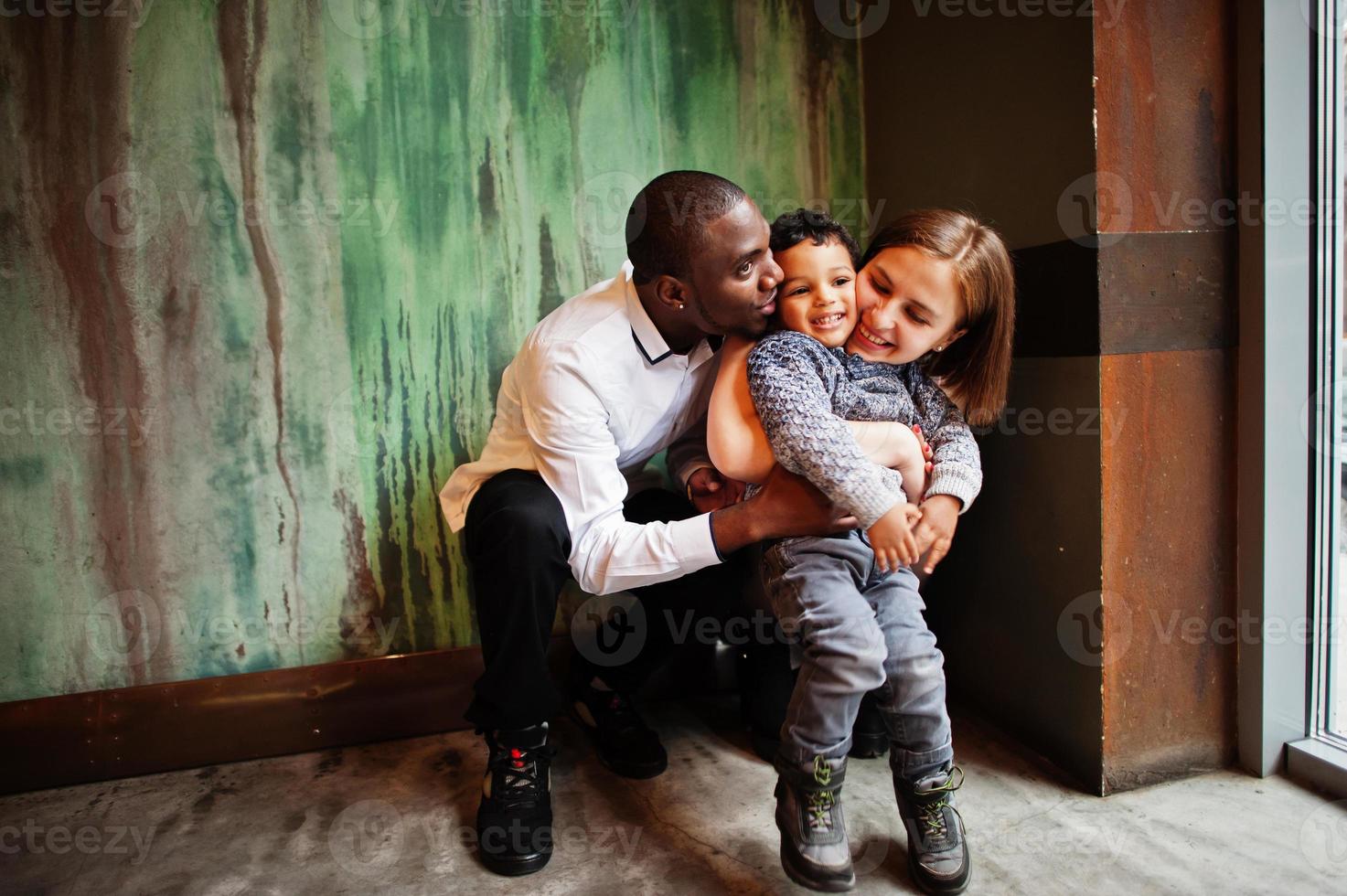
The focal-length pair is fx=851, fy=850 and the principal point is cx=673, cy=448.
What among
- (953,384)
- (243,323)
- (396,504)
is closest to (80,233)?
(243,323)

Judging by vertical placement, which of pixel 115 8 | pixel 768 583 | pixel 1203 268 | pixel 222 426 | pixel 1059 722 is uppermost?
pixel 115 8

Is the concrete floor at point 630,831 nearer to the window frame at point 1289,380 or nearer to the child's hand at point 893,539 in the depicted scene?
the window frame at point 1289,380

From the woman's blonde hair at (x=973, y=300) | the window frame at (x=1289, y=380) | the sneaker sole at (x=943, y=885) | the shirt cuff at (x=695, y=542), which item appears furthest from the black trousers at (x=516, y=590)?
the window frame at (x=1289, y=380)

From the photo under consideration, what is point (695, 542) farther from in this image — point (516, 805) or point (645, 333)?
point (516, 805)

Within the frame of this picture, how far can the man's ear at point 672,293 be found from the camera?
1577mm

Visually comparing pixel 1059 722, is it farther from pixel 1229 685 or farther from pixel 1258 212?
pixel 1258 212

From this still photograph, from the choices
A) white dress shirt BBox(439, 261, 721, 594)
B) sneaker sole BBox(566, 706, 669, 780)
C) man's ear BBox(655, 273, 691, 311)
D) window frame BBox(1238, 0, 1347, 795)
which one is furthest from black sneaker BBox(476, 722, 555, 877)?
window frame BBox(1238, 0, 1347, 795)

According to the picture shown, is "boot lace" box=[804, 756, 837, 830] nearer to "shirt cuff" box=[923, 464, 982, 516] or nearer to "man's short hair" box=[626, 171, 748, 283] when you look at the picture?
"shirt cuff" box=[923, 464, 982, 516]

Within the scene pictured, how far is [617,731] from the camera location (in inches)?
71.7

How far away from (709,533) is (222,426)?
1.12 meters

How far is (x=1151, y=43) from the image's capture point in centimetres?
147

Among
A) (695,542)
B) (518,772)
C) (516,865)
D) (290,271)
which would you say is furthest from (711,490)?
(290,271)

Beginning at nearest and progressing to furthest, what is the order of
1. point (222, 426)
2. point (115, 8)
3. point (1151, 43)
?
point (1151, 43) → point (115, 8) → point (222, 426)

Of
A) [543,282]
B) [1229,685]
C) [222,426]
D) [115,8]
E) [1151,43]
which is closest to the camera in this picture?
[1151,43]
